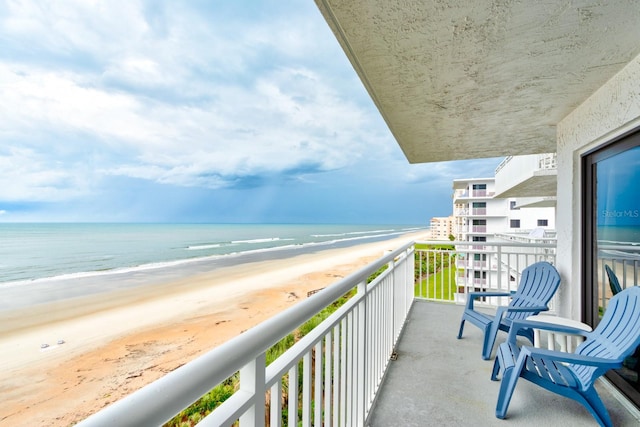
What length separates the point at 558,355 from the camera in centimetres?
201

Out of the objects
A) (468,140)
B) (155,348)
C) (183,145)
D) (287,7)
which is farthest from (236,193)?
(468,140)

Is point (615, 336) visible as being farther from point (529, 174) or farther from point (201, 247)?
point (201, 247)

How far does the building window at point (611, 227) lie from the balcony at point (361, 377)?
0.60 m

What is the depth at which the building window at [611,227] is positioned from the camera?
239 cm

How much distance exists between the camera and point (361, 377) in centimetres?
196

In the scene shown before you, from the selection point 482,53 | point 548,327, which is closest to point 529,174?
point 548,327

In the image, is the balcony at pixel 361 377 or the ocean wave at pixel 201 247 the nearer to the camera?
the balcony at pixel 361 377

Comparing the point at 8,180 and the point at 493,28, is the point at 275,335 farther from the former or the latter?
the point at 8,180

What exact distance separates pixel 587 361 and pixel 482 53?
6.72ft

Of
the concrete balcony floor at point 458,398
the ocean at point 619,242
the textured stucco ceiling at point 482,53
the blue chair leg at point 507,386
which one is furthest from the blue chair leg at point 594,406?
the textured stucco ceiling at point 482,53

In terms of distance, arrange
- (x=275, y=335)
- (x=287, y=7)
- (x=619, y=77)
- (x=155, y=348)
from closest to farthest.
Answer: (x=275, y=335)
(x=619, y=77)
(x=155, y=348)
(x=287, y=7)

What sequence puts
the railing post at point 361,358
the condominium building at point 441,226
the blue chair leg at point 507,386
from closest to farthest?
1. the railing post at point 361,358
2. the blue chair leg at point 507,386
3. the condominium building at point 441,226

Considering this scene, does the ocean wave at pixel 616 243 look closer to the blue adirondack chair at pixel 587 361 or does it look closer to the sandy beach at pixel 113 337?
the blue adirondack chair at pixel 587 361

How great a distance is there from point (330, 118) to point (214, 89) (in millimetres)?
14461
